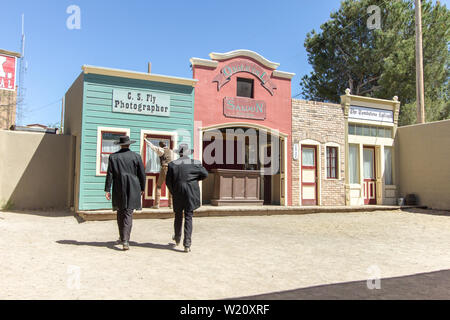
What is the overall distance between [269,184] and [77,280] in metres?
10.4

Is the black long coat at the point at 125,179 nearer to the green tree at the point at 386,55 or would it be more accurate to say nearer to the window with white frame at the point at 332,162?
the window with white frame at the point at 332,162

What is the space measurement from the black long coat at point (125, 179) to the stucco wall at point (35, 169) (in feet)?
20.1

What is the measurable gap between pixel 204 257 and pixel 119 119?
5999 millimetres

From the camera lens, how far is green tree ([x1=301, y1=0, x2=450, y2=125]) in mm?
19031

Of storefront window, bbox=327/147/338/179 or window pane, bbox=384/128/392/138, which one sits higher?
window pane, bbox=384/128/392/138

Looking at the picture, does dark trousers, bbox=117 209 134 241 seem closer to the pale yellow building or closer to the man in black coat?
the man in black coat

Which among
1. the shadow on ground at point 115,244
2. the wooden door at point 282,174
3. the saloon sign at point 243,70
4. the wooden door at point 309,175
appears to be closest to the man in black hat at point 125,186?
the shadow on ground at point 115,244

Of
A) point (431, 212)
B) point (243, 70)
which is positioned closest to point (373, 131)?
point (431, 212)

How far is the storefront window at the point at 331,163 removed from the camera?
13.3 m

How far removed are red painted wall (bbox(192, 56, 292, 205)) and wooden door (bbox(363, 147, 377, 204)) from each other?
3596 millimetres

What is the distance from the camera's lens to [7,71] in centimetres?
1373

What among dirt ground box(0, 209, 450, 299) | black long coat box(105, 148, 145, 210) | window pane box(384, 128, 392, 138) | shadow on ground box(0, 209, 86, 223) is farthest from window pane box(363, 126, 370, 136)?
shadow on ground box(0, 209, 86, 223)

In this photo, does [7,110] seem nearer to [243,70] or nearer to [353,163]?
[243,70]
